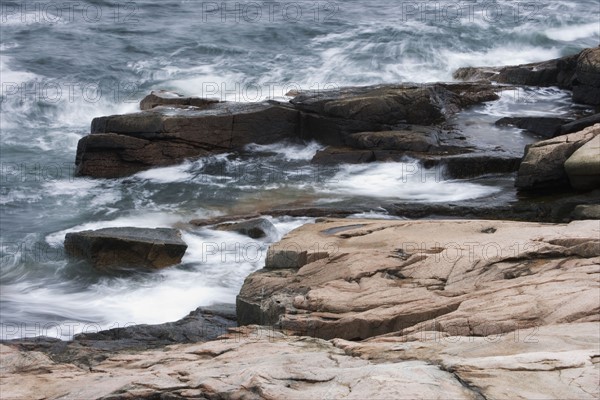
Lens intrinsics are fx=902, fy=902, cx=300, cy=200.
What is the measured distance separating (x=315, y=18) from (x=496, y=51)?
6.59 m

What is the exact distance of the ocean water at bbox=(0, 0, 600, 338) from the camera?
1246cm

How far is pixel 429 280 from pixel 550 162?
5.13 m

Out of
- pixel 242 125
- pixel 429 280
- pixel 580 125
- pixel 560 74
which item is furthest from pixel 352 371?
pixel 560 74

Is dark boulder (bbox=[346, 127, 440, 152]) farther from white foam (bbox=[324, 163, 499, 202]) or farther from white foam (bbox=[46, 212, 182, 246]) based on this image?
white foam (bbox=[46, 212, 182, 246])

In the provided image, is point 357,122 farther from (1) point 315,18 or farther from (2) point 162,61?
(1) point 315,18

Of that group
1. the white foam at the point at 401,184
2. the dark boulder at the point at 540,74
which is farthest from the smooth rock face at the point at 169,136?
the dark boulder at the point at 540,74

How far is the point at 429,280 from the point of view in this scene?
30.8ft

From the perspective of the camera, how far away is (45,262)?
13469 millimetres

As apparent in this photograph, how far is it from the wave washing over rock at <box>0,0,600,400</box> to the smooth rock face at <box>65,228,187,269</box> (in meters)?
0.03

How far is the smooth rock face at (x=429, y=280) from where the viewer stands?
7930 millimetres

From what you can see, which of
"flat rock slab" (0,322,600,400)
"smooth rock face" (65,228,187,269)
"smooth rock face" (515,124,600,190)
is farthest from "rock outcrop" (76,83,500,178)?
"flat rock slab" (0,322,600,400)

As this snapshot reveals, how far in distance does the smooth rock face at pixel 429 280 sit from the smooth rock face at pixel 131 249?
6.84 ft

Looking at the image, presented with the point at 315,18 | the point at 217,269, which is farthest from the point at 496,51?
the point at 217,269

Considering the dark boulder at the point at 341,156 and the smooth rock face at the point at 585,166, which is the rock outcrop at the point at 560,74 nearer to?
the dark boulder at the point at 341,156
